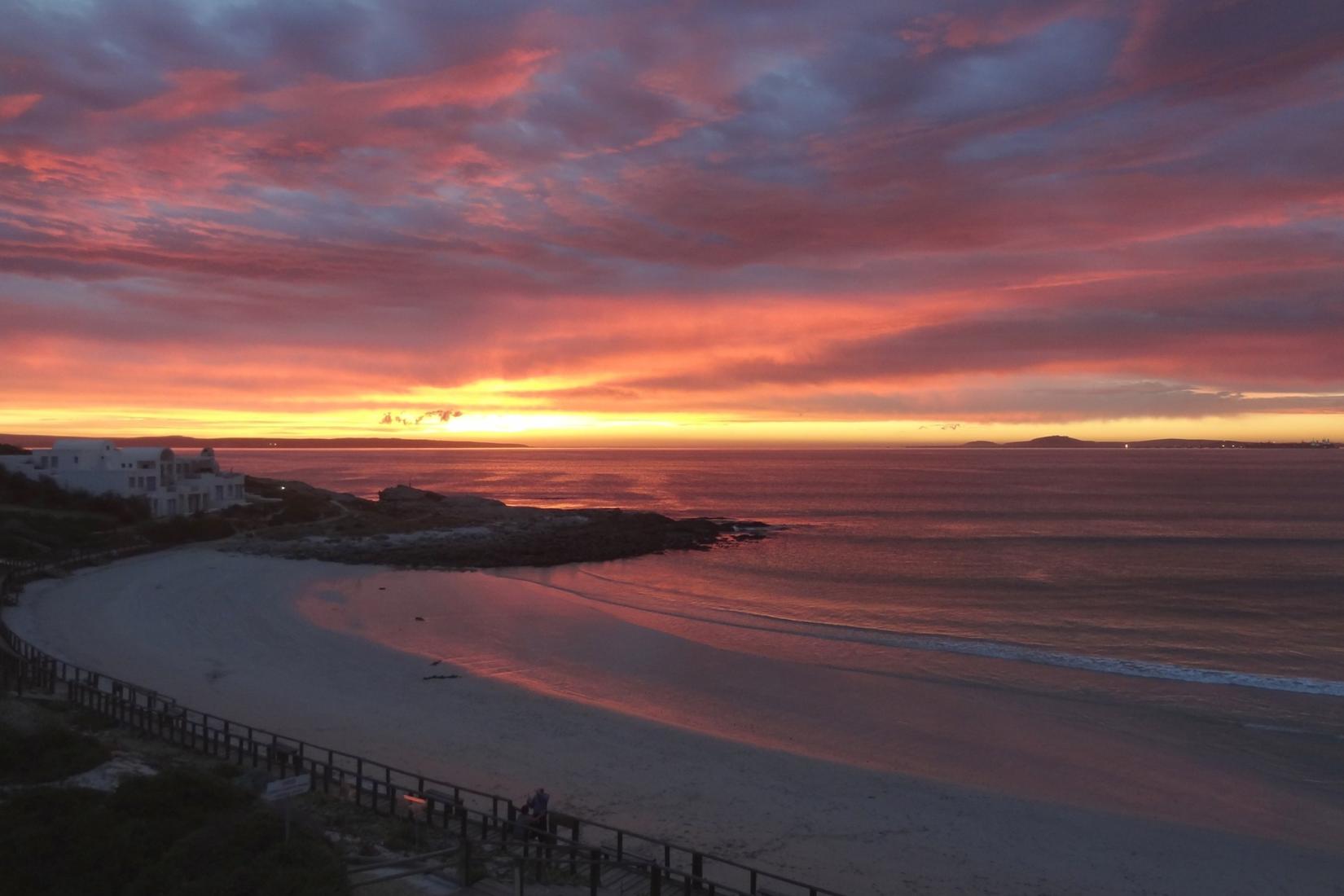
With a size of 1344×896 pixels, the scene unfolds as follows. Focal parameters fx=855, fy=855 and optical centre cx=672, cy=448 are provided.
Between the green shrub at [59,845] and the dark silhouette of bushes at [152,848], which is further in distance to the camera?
the green shrub at [59,845]

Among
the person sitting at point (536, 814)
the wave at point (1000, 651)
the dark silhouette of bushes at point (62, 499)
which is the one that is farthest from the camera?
the dark silhouette of bushes at point (62, 499)

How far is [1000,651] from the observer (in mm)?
30812

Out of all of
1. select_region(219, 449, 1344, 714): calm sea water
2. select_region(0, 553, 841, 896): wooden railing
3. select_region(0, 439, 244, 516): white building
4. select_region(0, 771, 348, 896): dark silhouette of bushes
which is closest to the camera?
select_region(0, 771, 348, 896): dark silhouette of bushes

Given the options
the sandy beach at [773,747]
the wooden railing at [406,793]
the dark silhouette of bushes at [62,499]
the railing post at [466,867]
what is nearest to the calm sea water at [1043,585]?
the sandy beach at [773,747]

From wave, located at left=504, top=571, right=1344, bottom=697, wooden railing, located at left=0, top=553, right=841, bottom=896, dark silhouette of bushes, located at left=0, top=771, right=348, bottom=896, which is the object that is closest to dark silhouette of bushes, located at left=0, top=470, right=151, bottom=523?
wave, located at left=504, top=571, right=1344, bottom=697

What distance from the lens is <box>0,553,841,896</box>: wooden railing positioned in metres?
12.4

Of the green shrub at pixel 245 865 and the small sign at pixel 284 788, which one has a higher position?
the small sign at pixel 284 788

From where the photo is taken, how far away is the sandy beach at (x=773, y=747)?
14898 millimetres

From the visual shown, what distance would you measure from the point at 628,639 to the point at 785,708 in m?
9.91

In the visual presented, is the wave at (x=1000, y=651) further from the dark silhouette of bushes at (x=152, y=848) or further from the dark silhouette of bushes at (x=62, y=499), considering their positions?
the dark silhouette of bushes at (x=62, y=499)

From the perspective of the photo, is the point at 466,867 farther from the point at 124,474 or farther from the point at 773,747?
the point at 124,474

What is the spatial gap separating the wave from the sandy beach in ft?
14.0

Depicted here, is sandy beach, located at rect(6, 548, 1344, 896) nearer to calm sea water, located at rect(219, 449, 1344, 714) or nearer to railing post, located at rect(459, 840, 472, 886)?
railing post, located at rect(459, 840, 472, 886)

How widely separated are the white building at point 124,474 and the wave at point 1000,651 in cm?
3776
